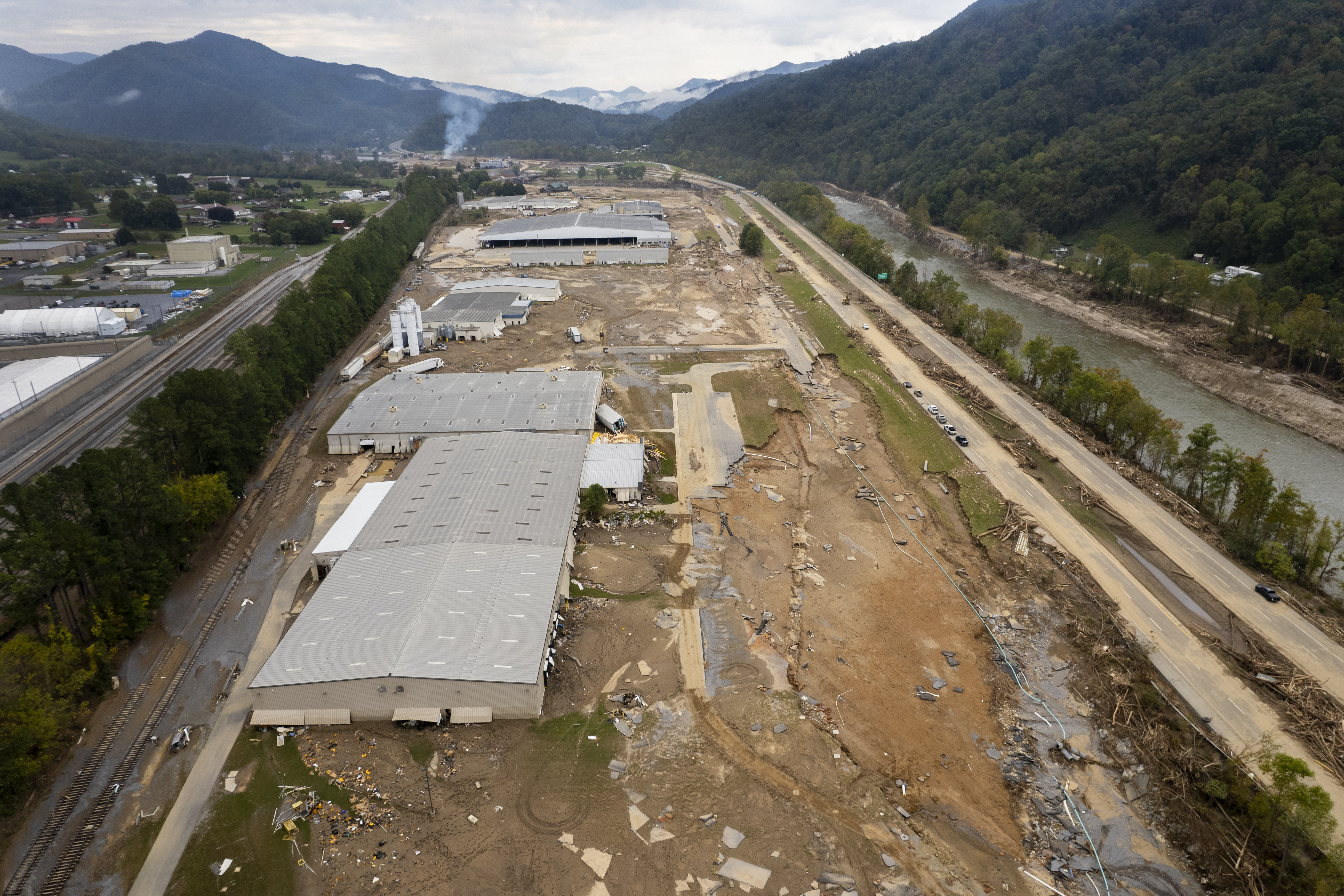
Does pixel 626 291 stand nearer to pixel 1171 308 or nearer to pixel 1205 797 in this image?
pixel 1171 308

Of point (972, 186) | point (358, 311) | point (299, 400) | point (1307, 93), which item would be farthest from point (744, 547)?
point (972, 186)

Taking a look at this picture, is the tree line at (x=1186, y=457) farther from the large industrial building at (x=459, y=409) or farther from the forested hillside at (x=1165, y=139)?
the large industrial building at (x=459, y=409)

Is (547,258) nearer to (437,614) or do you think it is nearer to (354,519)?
(354,519)

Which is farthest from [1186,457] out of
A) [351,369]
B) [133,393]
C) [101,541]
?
[133,393]

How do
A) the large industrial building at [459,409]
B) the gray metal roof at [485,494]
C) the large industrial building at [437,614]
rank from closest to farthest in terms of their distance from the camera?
the large industrial building at [437,614], the gray metal roof at [485,494], the large industrial building at [459,409]

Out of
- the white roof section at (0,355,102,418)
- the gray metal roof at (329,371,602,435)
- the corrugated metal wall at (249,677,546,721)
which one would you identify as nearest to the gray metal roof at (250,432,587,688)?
the corrugated metal wall at (249,677,546,721)

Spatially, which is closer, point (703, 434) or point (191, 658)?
point (191, 658)

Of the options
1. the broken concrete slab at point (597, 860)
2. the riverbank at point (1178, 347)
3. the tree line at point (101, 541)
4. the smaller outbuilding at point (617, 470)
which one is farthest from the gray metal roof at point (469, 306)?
the riverbank at point (1178, 347)
